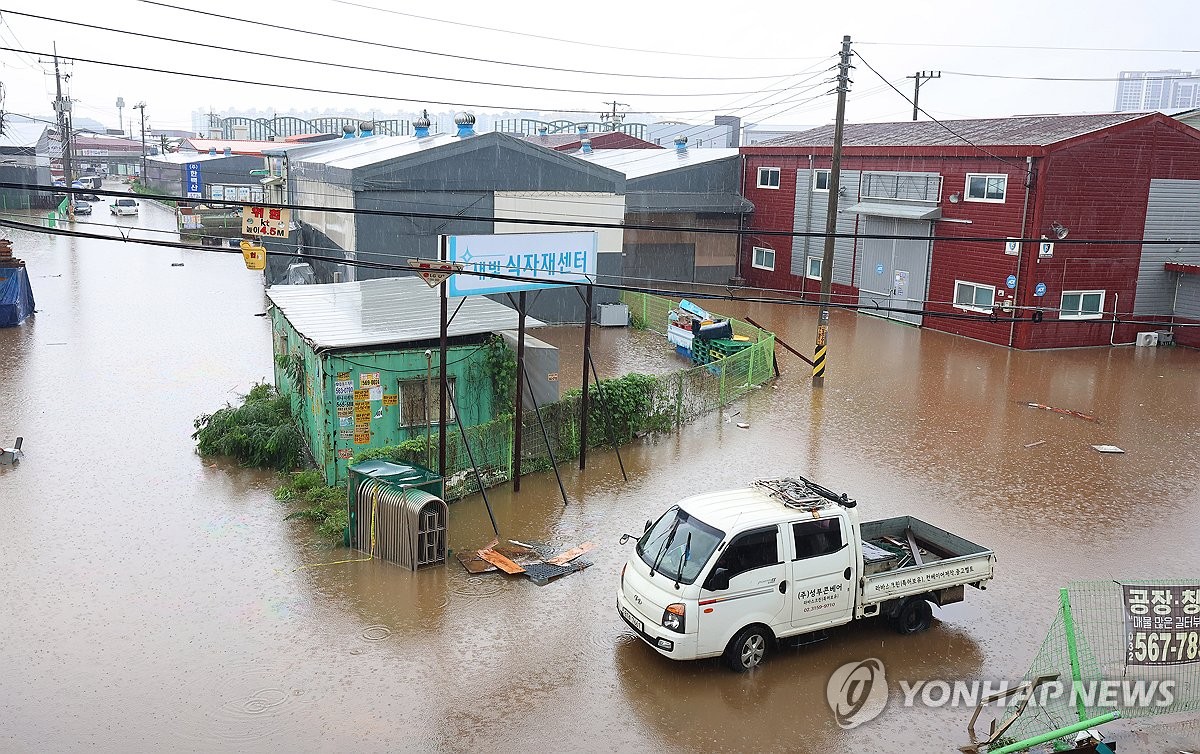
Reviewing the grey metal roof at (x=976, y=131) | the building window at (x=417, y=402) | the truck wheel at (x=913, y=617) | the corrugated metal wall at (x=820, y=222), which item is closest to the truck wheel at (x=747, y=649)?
the truck wheel at (x=913, y=617)

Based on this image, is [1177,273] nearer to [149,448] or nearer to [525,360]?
[525,360]

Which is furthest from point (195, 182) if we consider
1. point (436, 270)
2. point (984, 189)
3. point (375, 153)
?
point (436, 270)

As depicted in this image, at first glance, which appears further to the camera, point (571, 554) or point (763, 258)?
point (763, 258)

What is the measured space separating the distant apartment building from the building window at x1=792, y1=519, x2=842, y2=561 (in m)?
144

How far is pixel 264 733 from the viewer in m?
9.17

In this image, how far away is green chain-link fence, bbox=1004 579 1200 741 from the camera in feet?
30.5

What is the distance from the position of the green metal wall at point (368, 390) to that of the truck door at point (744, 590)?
672cm

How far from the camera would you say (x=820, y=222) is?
131ft

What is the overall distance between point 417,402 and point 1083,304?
23769mm

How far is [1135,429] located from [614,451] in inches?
477

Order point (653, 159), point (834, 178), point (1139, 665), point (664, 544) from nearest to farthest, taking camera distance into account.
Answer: point (1139, 665), point (664, 544), point (834, 178), point (653, 159)

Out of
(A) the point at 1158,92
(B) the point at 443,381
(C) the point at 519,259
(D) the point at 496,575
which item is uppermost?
(A) the point at 1158,92

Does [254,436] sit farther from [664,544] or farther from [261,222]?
[664,544]

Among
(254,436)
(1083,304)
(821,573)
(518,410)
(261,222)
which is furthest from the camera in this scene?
(1083,304)
